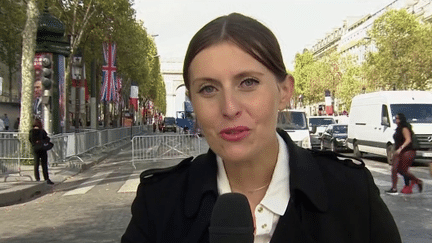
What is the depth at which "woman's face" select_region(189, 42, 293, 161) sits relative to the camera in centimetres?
154

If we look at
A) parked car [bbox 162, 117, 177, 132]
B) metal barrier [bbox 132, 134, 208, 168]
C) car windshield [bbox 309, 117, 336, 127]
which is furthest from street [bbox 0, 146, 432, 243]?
parked car [bbox 162, 117, 177, 132]

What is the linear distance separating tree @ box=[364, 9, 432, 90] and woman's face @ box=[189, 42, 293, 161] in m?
46.3

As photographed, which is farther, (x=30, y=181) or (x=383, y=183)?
(x=383, y=183)

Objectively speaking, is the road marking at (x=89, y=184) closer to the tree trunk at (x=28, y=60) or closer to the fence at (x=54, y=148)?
the fence at (x=54, y=148)

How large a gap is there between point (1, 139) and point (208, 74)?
15.1 metres

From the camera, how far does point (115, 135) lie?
33.9 metres

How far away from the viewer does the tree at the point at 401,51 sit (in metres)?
45.6

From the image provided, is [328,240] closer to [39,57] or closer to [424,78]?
[39,57]

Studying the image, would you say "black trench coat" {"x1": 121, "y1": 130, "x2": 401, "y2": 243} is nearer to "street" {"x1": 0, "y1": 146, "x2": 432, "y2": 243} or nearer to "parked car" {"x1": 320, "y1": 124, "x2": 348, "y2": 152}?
"street" {"x1": 0, "y1": 146, "x2": 432, "y2": 243}

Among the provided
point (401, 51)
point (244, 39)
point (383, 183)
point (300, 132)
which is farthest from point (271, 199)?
point (401, 51)

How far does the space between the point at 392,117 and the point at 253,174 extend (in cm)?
1807

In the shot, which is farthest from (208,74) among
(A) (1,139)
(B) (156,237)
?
(A) (1,139)

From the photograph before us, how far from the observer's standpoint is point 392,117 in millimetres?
18875

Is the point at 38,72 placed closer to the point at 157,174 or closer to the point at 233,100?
the point at 157,174
